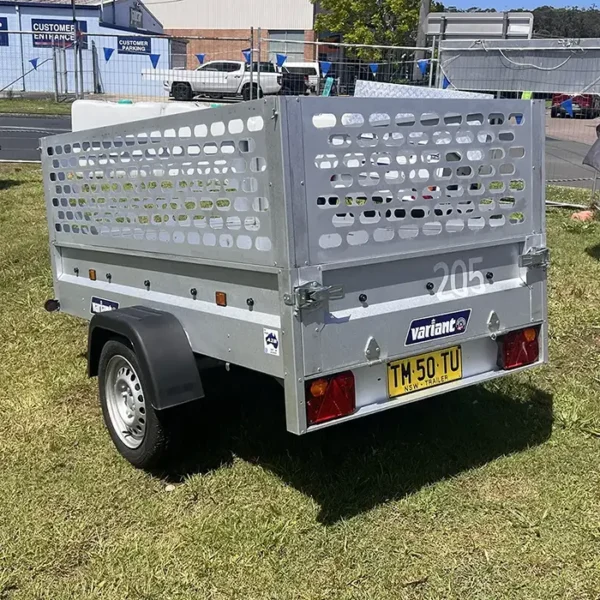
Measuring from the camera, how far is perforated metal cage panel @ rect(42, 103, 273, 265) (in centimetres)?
302

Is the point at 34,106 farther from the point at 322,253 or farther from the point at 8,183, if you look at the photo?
the point at 322,253

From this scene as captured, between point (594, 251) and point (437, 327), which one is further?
point (594, 251)

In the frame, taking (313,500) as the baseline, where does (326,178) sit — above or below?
above

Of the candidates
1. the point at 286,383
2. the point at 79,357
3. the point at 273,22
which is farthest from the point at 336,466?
the point at 273,22

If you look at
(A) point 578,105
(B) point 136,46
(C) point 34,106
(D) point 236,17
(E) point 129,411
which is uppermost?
(D) point 236,17

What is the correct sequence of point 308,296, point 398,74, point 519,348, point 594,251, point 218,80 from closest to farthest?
point 308,296 < point 519,348 < point 594,251 < point 398,74 < point 218,80

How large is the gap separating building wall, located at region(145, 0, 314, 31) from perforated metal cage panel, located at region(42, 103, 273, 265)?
43678mm

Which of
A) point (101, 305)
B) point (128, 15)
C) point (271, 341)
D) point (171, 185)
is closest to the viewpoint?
point (271, 341)

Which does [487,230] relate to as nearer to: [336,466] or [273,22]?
[336,466]

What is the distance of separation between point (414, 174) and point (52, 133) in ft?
55.6

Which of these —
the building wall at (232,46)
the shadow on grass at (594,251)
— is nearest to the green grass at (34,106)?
the building wall at (232,46)

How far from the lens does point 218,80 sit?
21.2 metres

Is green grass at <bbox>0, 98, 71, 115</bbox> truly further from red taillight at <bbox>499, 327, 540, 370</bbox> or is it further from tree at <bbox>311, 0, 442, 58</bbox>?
red taillight at <bbox>499, 327, 540, 370</bbox>

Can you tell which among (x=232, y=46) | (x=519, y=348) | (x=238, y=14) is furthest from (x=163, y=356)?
(x=238, y=14)
